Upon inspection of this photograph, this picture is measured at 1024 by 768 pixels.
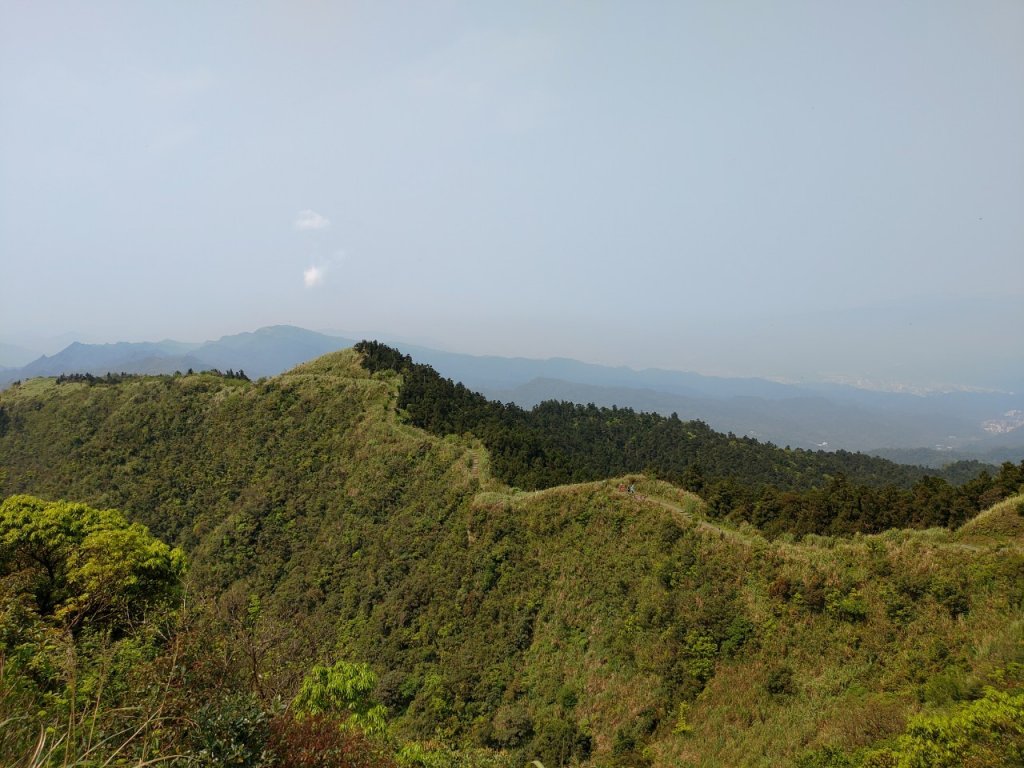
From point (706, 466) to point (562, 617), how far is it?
3587 cm

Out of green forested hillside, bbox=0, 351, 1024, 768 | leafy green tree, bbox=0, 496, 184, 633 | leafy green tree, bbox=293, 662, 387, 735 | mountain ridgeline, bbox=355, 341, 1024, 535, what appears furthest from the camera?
mountain ridgeline, bbox=355, 341, 1024, 535

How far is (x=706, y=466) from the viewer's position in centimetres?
5194

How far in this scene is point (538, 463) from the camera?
35.3 m

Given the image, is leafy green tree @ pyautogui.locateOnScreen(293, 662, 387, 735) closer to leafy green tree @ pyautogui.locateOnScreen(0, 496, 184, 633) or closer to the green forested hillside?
the green forested hillside

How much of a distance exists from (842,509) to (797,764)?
42.8 ft

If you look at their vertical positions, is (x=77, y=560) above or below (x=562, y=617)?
above

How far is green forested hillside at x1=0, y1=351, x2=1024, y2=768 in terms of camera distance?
1013 centimetres

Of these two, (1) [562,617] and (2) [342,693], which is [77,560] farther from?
(1) [562,617]

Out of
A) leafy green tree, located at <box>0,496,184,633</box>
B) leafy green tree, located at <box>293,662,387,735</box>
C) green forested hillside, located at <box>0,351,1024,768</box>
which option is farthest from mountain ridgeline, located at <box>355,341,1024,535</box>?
leafy green tree, located at <box>0,496,184,633</box>

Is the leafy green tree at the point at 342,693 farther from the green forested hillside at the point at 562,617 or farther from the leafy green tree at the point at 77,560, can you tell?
the leafy green tree at the point at 77,560

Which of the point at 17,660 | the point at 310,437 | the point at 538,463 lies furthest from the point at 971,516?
the point at 310,437

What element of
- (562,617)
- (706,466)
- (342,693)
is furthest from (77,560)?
(706,466)

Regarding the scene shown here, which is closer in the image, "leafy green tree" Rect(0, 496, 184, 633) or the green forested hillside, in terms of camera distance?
the green forested hillside

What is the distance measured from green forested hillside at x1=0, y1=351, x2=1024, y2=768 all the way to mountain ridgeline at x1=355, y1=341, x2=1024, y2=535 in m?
2.15
